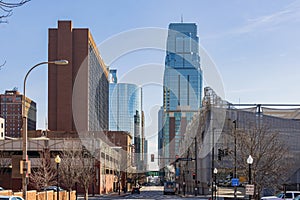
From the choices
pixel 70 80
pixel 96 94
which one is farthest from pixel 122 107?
pixel 70 80

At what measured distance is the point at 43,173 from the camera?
69312 millimetres

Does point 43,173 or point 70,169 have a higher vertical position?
point 70,169

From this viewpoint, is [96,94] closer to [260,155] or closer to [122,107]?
[122,107]

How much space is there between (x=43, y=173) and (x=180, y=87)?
317 feet

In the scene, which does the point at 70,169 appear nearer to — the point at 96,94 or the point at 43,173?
the point at 43,173

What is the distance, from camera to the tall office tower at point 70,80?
137 m

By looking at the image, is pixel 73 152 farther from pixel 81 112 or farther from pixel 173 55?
pixel 173 55

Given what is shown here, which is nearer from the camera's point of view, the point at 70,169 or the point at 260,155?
the point at 260,155

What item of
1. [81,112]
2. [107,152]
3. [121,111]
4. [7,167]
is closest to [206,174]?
[107,152]

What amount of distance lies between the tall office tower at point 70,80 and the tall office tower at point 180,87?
986 inches

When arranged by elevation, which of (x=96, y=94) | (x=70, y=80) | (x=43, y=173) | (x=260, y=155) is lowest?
(x=43, y=173)

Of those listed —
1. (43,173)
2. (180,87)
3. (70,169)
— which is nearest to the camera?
(70,169)

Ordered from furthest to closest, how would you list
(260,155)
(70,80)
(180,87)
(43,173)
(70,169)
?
(180,87) < (70,80) < (43,173) < (70,169) < (260,155)

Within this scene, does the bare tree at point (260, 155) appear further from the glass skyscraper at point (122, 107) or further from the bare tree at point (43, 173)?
the glass skyscraper at point (122, 107)
